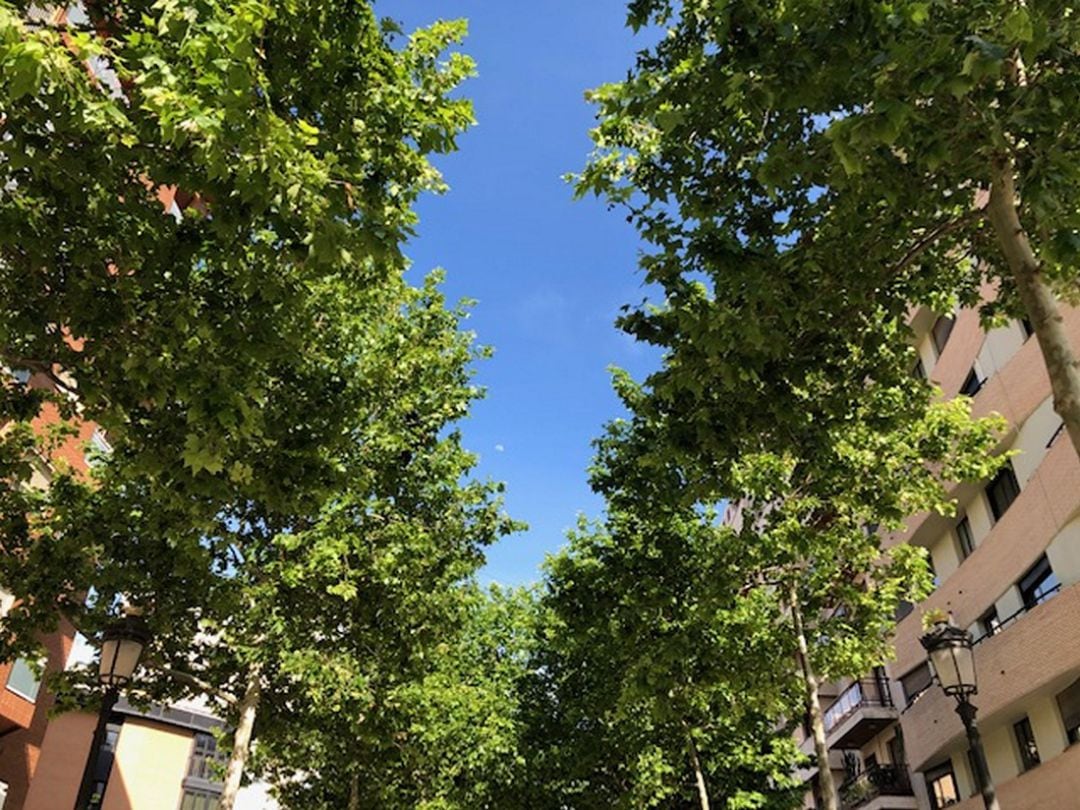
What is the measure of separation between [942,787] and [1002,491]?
9081 millimetres

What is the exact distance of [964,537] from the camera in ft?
77.6

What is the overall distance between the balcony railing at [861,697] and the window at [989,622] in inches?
298

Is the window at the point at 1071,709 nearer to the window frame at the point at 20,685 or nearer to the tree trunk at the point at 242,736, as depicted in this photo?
the tree trunk at the point at 242,736

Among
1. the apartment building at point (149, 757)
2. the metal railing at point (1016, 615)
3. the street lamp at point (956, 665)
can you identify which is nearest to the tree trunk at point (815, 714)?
the street lamp at point (956, 665)

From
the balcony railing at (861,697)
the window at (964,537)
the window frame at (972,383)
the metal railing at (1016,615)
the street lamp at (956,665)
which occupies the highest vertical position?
the window frame at (972,383)

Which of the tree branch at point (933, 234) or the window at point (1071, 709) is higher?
the tree branch at point (933, 234)

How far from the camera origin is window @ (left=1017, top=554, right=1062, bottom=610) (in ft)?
59.3

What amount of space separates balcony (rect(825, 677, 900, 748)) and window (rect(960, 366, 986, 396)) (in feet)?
34.7

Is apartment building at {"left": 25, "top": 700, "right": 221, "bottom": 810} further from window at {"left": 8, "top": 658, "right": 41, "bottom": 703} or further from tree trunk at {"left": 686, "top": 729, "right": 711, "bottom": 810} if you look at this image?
tree trunk at {"left": 686, "top": 729, "right": 711, "bottom": 810}

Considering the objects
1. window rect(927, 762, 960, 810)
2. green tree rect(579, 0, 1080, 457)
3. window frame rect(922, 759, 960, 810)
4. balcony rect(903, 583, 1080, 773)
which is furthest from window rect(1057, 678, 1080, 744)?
green tree rect(579, 0, 1080, 457)

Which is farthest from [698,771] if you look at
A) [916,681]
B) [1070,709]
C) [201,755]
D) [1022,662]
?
[201,755]

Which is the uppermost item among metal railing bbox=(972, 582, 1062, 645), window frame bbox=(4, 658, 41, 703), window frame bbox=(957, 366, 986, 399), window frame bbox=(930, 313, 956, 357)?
window frame bbox=(930, 313, 956, 357)

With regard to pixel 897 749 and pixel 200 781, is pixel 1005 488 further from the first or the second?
pixel 200 781

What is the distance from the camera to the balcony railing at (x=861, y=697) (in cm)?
2920
